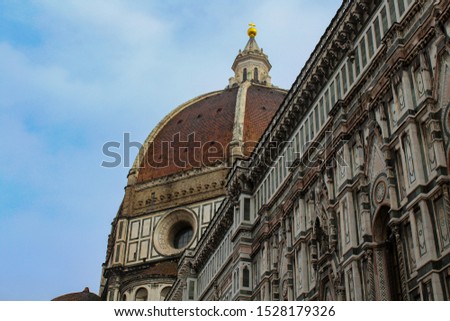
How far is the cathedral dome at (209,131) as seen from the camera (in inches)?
3012

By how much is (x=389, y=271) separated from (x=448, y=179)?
3.77m

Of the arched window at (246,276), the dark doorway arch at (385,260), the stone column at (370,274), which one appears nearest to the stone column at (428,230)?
the dark doorway arch at (385,260)

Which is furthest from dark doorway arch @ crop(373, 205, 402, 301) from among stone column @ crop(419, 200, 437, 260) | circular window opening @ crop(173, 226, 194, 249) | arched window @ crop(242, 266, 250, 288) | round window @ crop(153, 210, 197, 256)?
circular window opening @ crop(173, 226, 194, 249)

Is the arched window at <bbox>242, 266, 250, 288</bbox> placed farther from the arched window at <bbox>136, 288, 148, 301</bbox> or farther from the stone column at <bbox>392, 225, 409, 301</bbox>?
the arched window at <bbox>136, 288, 148, 301</bbox>

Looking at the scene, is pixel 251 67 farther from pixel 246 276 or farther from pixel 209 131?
pixel 246 276

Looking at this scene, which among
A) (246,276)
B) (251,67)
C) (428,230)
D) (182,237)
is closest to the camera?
(428,230)

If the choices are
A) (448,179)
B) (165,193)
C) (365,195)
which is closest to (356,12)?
(365,195)

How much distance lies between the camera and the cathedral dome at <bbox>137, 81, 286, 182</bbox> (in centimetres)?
7650

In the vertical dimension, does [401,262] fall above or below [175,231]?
below

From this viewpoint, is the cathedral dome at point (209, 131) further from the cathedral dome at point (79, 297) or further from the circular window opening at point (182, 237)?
the cathedral dome at point (79, 297)

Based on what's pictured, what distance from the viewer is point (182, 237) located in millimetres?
71438

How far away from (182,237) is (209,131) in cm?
1519

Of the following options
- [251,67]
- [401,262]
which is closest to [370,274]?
[401,262]
